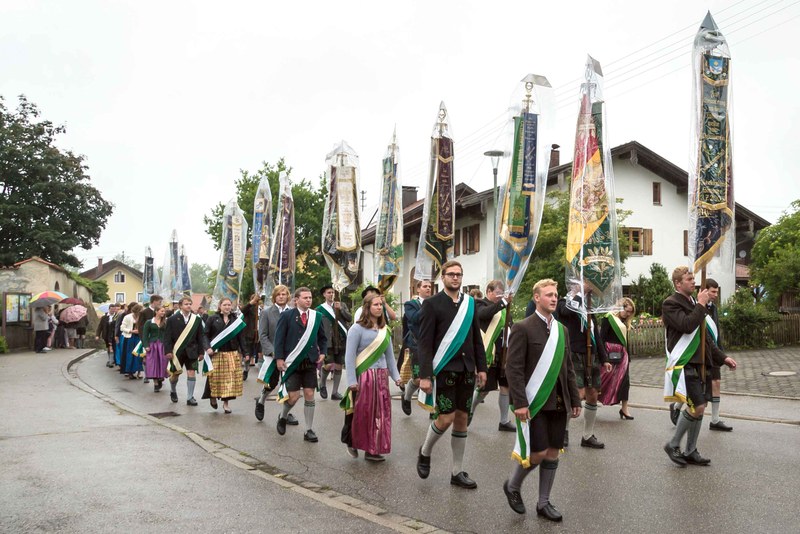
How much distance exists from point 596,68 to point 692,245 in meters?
2.76

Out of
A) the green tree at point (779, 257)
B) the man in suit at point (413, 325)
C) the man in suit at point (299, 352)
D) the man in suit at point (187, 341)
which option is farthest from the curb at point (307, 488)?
the green tree at point (779, 257)

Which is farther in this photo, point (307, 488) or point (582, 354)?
point (582, 354)

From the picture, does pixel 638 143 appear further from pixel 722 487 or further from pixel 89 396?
pixel 722 487

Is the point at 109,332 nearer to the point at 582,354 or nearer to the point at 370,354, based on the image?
the point at 370,354

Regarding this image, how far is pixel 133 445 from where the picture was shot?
8.73m

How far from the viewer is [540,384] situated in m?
5.70

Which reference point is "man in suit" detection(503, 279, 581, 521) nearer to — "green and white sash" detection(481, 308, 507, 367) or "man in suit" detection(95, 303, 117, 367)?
"green and white sash" detection(481, 308, 507, 367)

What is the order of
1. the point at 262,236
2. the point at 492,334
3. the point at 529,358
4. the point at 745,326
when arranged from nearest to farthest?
the point at 529,358, the point at 492,334, the point at 262,236, the point at 745,326

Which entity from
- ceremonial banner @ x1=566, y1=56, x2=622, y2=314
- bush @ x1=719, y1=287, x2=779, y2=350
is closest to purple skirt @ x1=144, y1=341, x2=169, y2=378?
ceremonial banner @ x1=566, y1=56, x2=622, y2=314

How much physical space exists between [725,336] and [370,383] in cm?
1739

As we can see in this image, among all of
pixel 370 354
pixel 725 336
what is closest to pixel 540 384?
pixel 370 354

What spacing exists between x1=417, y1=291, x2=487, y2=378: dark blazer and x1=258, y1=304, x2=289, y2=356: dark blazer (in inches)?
161

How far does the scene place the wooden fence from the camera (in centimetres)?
2173

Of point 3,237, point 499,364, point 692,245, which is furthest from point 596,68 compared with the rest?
point 3,237
